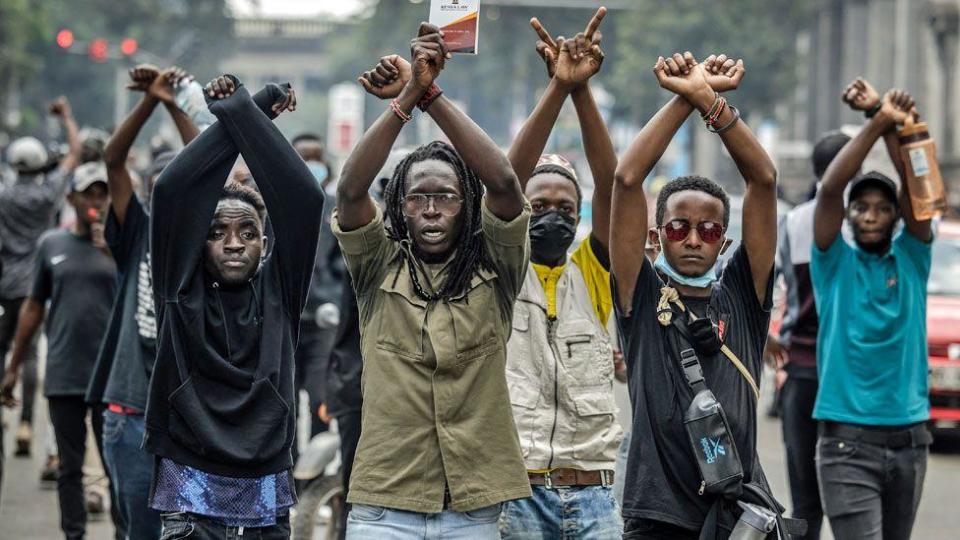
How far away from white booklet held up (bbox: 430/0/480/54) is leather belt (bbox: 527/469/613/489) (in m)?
1.40

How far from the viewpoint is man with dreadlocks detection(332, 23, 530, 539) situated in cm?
487

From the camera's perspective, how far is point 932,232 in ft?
22.5

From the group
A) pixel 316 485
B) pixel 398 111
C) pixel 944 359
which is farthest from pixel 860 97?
pixel 944 359

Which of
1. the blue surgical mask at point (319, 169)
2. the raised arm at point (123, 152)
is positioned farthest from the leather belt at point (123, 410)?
the blue surgical mask at point (319, 169)

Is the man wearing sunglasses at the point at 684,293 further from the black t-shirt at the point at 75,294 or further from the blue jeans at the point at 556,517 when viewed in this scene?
the black t-shirt at the point at 75,294

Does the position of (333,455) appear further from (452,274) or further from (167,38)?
(167,38)

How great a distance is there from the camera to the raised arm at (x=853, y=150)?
6.56 metres

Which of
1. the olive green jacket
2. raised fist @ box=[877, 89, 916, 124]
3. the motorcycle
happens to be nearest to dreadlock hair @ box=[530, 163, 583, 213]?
the olive green jacket

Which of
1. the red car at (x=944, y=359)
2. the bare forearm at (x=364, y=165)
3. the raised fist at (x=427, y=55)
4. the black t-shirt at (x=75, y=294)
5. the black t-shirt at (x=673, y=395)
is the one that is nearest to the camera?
the raised fist at (x=427, y=55)

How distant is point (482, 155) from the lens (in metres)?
4.94

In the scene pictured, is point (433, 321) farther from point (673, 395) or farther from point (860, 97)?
point (860, 97)

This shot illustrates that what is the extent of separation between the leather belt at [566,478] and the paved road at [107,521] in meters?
4.13

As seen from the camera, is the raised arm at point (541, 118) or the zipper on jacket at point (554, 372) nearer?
the raised arm at point (541, 118)

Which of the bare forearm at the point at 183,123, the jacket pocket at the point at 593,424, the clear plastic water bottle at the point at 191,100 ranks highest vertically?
the clear plastic water bottle at the point at 191,100
